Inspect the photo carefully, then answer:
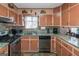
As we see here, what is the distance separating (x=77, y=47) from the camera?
70.1 inches

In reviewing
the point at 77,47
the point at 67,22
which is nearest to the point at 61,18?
the point at 67,22

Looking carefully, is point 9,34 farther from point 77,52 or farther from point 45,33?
Answer: point 77,52

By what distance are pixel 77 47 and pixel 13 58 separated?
123 centimetres

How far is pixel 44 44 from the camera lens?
3084 mm

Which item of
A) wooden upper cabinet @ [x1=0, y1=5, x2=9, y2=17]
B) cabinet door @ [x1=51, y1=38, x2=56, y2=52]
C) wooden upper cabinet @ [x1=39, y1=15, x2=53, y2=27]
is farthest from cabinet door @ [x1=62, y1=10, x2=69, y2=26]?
wooden upper cabinet @ [x1=0, y1=5, x2=9, y2=17]

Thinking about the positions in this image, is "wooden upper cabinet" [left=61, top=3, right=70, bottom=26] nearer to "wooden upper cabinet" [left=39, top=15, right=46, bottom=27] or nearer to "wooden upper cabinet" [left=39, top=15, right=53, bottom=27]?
"wooden upper cabinet" [left=39, top=15, right=53, bottom=27]

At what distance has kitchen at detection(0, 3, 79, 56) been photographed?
2100mm

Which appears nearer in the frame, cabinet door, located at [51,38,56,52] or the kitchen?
the kitchen

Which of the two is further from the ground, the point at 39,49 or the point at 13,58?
the point at 13,58

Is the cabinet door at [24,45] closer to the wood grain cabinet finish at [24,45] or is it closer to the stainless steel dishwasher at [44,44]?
the wood grain cabinet finish at [24,45]

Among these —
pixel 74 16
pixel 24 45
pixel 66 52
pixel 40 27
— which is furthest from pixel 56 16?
pixel 24 45

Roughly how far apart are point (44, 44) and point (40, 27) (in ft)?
1.39

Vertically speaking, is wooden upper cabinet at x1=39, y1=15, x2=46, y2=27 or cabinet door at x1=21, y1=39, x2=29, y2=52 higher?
wooden upper cabinet at x1=39, y1=15, x2=46, y2=27

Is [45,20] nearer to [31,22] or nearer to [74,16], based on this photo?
[31,22]
